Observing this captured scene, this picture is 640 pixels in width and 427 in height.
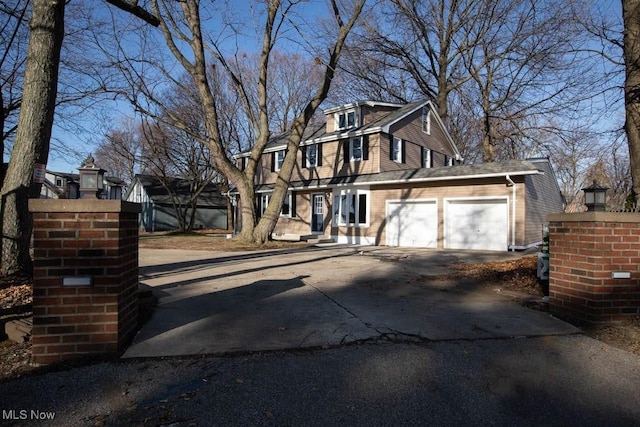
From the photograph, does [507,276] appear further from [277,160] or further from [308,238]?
[277,160]

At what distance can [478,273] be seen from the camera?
8.77 meters

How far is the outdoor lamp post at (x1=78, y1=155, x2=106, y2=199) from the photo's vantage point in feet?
12.7

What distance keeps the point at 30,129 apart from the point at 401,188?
48.5 feet

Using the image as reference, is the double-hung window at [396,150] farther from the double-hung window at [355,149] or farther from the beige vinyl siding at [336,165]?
the double-hung window at [355,149]

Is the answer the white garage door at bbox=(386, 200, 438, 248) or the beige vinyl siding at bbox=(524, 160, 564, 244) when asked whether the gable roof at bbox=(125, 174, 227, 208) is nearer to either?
the white garage door at bbox=(386, 200, 438, 248)

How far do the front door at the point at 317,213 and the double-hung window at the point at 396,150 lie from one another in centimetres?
432

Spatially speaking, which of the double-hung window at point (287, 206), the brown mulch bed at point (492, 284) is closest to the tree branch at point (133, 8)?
the brown mulch bed at point (492, 284)

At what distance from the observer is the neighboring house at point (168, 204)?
121 feet

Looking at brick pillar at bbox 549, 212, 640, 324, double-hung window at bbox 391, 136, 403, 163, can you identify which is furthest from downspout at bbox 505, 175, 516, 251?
brick pillar at bbox 549, 212, 640, 324

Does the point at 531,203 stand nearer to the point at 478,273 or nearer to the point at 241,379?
the point at 478,273

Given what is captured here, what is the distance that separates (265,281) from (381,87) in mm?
24060

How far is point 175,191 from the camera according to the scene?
3816 centimetres

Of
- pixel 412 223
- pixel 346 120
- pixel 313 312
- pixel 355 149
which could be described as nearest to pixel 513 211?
pixel 412 223

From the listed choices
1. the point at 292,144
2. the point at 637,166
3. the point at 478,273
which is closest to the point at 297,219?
the point at 292,144
